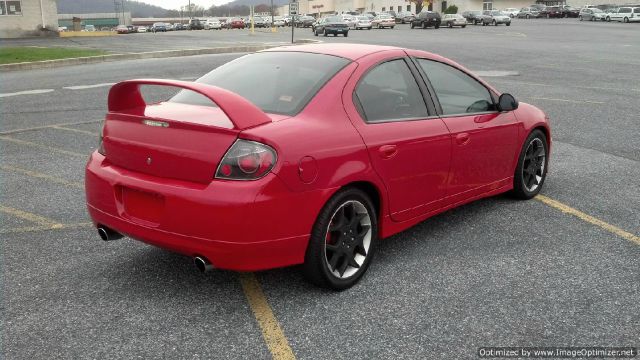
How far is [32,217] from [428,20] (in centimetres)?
5096

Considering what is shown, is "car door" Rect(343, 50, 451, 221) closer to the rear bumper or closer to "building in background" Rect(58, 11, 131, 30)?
the rear bumper

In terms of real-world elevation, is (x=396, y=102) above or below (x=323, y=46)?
below

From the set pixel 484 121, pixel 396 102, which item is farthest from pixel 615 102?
pixel 396 102

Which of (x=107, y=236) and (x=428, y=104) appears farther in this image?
(x=428, y=104)

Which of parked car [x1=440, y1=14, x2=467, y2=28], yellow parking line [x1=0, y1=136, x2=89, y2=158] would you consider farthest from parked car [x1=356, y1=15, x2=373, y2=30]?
yellow parking line [x1=0, y1=136, x2=89, y2=158]

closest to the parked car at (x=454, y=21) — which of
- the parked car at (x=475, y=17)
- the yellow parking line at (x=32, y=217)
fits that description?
the parked car at (x=475, y=17)

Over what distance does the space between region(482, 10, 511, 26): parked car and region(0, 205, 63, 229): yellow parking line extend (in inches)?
2161

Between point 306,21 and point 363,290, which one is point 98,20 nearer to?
point 306,21

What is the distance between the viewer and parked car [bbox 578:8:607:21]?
60.5m

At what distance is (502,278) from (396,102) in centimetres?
137

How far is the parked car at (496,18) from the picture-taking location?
179 feet

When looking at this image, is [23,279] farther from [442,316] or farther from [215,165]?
[442,316]

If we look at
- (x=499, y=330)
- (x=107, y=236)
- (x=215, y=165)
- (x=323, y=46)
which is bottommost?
(x=499, y=330)

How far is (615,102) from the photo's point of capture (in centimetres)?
1163
